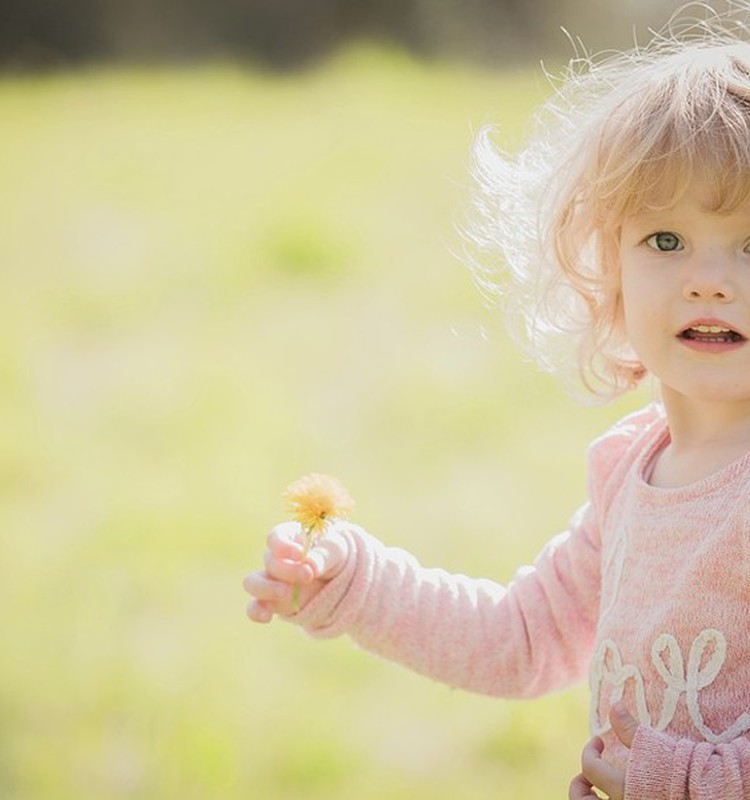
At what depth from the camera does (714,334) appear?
57.3 inches

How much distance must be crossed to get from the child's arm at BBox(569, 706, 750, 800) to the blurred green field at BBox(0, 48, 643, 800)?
0.75 meters

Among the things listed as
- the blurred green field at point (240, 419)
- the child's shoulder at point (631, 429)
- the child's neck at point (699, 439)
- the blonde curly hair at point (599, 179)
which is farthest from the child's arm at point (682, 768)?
the blurred green field at point (240, 419)

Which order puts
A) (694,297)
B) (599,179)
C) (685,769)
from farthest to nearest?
(599,179), (694,297), (685,769)

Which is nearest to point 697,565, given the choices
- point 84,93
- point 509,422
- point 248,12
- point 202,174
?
point 509,422

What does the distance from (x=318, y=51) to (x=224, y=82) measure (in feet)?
1.63

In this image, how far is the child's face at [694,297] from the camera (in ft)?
4.70

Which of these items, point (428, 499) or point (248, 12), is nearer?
point (428, 499)

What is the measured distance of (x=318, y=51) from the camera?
22.6 ft

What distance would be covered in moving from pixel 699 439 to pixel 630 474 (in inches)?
3.5

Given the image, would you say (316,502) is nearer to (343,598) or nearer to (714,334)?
(343,598)

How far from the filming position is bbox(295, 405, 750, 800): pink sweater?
54.7 inches

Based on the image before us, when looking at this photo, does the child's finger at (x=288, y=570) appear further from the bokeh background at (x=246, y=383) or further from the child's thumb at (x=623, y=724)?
the bokeh background at (x=246, y=383)

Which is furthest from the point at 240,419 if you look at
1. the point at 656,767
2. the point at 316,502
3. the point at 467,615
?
the point at 656,767

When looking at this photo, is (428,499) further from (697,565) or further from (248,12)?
(248,12)
